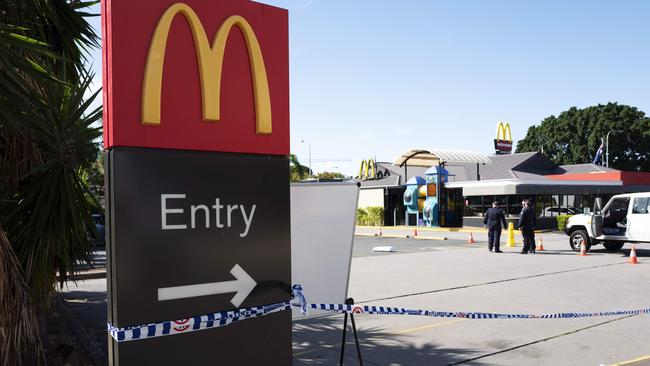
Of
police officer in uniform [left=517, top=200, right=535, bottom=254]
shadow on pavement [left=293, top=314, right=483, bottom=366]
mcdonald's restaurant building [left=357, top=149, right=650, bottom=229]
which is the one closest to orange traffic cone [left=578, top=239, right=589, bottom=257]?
police officer in uniform [left=517, top=200, right=535, bottom=254]

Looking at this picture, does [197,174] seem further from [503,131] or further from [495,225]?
[503,131]

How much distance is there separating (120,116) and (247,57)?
0.82 m

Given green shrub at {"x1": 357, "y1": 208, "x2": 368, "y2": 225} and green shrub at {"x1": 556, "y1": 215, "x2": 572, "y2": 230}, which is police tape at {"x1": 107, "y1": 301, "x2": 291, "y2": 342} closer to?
green shrub at {"x1": 556, "y1": 215, "x2": 572, "y2": 230}

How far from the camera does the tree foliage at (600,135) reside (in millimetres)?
60688

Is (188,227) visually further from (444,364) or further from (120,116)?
(444,364)

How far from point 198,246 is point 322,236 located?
5.28 feet

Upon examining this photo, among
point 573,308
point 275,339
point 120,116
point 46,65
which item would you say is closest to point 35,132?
point 46,65

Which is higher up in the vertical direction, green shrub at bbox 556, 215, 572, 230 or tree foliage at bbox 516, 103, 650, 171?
tree foliage at bbox 516, 103, 650, 171

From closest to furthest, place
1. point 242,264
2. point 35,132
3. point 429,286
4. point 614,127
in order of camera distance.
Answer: point 242,264 → point 35,132 → point 429,286 → point 614,127

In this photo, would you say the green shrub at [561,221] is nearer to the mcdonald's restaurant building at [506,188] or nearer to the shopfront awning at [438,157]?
the mcdonald's restaurant building at [506,188]

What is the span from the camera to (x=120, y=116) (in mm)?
2654

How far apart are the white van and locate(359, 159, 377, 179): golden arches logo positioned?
2733 centimetres

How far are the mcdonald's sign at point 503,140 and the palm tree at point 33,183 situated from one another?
41445mm

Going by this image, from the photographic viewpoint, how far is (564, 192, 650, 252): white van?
47.6 ft
